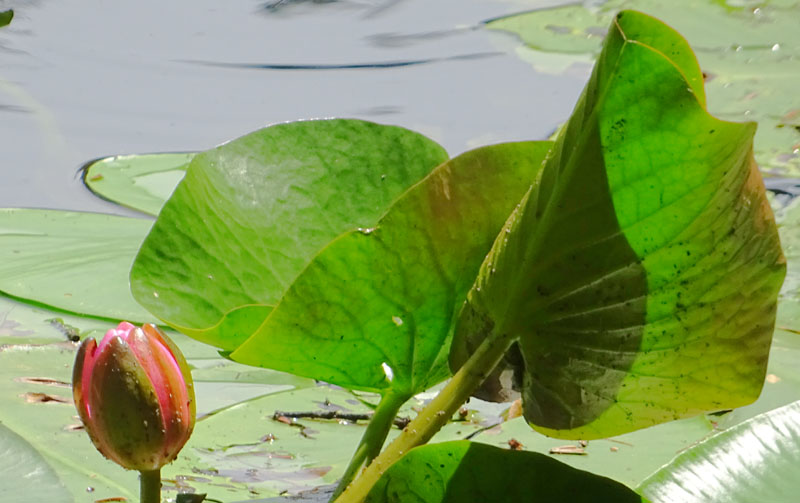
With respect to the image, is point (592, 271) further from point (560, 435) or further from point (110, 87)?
point (110, 87)

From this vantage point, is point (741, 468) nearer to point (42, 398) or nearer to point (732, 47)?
point (42, 398)

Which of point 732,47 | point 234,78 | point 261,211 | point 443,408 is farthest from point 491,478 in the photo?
point 234,78

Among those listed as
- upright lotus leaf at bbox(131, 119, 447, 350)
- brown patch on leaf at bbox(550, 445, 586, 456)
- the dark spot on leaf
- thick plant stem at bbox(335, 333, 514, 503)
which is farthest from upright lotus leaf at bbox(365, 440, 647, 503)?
the dark spot on leaf

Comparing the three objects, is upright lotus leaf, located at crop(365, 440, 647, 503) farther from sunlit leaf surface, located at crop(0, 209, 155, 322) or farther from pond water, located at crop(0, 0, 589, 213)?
pond water, located at crop(0, 0, 589, 213)

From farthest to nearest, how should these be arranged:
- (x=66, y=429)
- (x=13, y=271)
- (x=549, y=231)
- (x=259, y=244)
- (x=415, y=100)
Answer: (x=415, y=100)
(x=13, y=271)
(x=66, y=429)
(x=259, y=244)
(x=549, y=231)

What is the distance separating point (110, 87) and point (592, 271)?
1.76 meters

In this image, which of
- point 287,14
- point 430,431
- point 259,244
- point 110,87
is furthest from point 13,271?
point 287,14

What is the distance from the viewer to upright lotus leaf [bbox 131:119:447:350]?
1.72 feet

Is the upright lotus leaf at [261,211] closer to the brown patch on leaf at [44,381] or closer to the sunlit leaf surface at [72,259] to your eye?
the brown patch on leaf at [44,381]

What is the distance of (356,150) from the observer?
549 millimetres

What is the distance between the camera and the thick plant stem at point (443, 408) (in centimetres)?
37

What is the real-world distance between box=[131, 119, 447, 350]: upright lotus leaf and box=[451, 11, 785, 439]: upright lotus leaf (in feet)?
0.55

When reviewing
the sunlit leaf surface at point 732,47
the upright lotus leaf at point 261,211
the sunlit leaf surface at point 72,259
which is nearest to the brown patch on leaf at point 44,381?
the sunlit leaf surface at point 72,259

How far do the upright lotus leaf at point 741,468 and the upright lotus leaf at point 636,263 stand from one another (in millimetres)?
81
